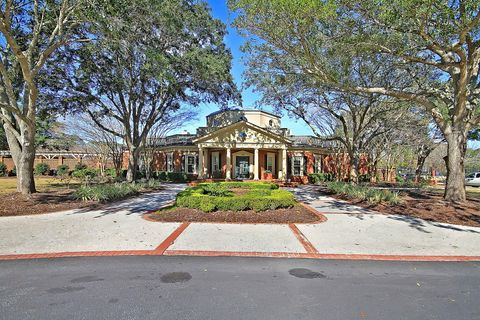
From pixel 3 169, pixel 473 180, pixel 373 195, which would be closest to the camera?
pixel 373 195

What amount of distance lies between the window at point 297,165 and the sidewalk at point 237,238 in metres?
19.7

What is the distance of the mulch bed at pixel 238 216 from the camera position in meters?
9.23

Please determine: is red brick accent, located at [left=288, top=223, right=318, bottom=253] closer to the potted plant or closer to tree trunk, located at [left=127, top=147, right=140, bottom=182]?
tree trunk, located at [left=127, top=147, right=140, bottom=182]

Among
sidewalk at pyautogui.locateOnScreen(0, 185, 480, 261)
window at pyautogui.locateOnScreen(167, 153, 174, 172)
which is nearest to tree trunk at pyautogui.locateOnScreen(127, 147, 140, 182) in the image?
window at pyautogui.locateOnScreen(167, 153, 174, 172)

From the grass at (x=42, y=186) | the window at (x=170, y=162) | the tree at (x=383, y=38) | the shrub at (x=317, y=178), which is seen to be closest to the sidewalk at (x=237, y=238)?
the tree at (x=383, y=38)

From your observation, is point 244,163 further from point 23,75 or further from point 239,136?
point 23,75

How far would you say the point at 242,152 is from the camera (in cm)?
2794

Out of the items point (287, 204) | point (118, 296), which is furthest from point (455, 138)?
point (118, 296)

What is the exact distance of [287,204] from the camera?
10.7 m

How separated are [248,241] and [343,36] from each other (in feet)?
28.1

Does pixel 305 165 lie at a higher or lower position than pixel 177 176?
higher

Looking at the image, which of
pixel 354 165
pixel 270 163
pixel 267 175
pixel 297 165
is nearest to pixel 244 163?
pixel 267 175

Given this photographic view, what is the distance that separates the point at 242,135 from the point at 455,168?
1662 cm

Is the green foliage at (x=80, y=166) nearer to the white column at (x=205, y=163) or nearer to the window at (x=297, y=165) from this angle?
the white column at (x=205, y=163)
